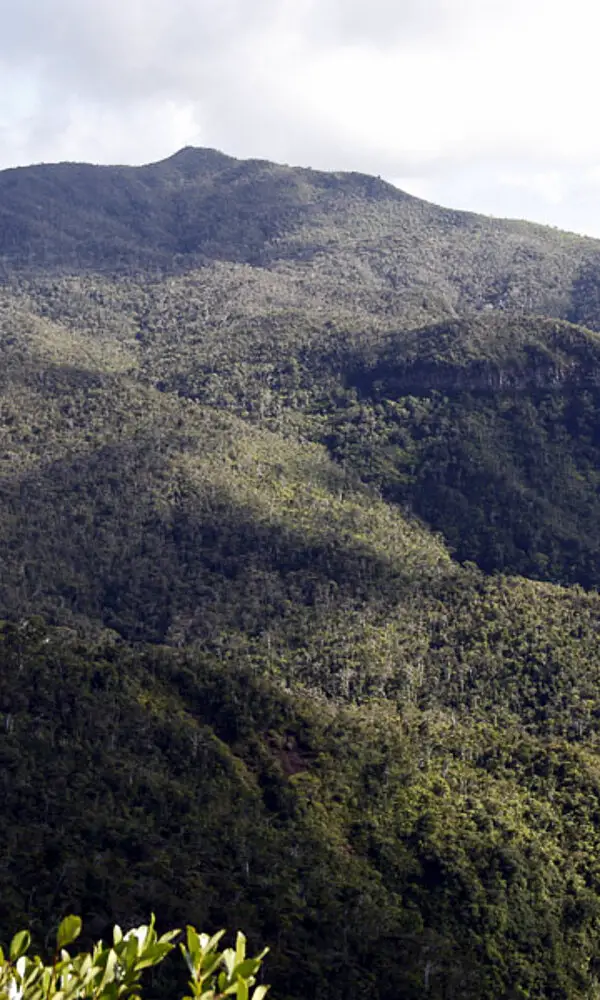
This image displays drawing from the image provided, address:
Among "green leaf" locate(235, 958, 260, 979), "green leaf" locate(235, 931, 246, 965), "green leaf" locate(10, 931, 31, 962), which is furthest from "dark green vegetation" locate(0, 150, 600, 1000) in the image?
"green leaf" locate(235, 958, 260, 979)

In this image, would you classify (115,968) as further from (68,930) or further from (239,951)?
(239,951)

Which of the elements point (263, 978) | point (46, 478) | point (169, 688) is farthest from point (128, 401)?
point (263, 978)

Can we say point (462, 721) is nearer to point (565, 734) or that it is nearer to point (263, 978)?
point (565, 734)

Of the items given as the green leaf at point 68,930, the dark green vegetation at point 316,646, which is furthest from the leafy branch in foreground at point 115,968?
the dark green vegetation at point 316,646

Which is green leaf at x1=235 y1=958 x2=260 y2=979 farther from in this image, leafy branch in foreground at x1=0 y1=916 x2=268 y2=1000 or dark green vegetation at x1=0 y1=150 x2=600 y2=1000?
dark green vegetation at x1=0 y1=150 x2=600 y2=1000

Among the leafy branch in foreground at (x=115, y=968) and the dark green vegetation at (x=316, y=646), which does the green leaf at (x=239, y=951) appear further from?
the dark green vegetation at (x=316, y=646)
